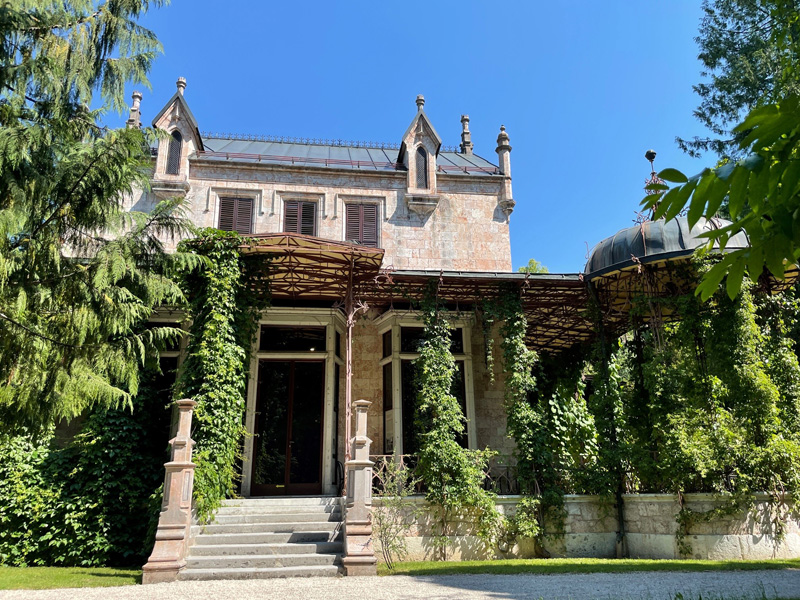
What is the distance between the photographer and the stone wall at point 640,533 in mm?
9430

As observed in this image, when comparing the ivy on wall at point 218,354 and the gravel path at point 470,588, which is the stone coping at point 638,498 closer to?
the gravel path at point 470,588

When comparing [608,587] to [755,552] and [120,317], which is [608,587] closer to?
[755,552]

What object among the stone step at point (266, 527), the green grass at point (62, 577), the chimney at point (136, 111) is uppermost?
the chimney at point (136, 111)

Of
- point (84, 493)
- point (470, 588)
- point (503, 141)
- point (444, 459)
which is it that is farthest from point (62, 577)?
point (503, 141)

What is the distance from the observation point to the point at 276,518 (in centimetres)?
976

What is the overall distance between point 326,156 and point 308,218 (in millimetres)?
3173

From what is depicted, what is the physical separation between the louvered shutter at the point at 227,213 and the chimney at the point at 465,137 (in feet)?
27.3

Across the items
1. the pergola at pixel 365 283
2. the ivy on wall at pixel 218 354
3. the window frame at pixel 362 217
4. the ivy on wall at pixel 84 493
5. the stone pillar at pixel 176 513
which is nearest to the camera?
the stone pillar at pixel 176 513

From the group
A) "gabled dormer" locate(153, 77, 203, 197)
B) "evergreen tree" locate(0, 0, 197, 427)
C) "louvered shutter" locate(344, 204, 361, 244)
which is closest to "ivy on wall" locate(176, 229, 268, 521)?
"evergreen tree" locate(0, 0, 197, 427)

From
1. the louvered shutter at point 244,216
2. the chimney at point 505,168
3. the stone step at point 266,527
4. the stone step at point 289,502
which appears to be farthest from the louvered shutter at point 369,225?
the stone step at point 266,527

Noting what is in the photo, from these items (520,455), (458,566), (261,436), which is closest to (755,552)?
(520,455)

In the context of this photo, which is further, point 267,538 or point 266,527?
point 266,527

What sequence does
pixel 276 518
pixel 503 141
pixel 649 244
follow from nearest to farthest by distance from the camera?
pixel 276 518 < pixel 649 244 < pixel 503 141

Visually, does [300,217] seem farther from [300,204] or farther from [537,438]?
[537,438]
